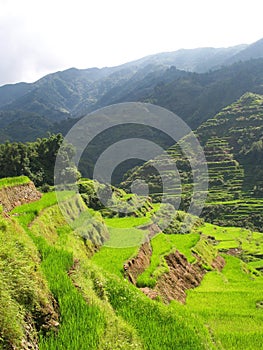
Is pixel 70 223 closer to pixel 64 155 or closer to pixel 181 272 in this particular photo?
pixel 181 272

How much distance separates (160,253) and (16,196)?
32.6ft

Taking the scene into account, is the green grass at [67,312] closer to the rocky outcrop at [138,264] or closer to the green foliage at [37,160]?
the rocky outcrop at [138,264]

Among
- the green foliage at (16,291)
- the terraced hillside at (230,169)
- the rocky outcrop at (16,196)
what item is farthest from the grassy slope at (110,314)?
the terraced hillside at (230,169)

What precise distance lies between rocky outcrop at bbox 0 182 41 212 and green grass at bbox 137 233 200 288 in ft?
25.4

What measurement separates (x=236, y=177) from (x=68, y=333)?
Result: 110454mm

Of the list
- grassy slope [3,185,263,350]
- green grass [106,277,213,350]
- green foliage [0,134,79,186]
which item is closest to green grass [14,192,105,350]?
grassy slope [3,185,263,350]

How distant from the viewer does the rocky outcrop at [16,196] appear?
1804cm

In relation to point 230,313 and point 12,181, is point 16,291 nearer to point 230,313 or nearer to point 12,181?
point 230,313

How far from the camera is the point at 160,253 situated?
23.4 m

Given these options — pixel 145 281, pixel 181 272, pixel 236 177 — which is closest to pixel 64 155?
pixel 181 272

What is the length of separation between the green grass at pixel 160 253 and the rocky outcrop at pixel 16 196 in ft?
25.4

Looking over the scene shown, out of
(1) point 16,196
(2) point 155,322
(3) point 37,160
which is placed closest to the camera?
(2) point 155,322

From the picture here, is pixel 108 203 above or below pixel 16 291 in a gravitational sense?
below

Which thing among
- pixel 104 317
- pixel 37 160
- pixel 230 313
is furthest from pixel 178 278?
pixel 37 160
